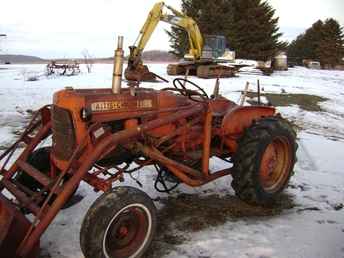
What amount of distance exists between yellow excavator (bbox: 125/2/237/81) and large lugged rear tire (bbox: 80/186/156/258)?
665 centimetres

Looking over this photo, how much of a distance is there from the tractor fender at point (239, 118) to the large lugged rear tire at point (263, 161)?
17 centimetres

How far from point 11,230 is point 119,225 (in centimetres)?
→ 84

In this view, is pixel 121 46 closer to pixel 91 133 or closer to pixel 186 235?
pixel 91 133

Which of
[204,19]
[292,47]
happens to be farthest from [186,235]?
[292,47]

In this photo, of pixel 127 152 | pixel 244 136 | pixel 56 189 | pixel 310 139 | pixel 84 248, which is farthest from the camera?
pixel 310 139

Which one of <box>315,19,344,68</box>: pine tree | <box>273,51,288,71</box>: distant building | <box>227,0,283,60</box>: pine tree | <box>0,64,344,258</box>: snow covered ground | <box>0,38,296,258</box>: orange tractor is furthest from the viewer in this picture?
<box>315,19,344,68</box>: pine tree

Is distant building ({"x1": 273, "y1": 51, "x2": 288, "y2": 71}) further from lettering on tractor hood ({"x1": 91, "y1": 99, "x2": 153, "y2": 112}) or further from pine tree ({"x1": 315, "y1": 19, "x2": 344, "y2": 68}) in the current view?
lettering on tractor hood ({"x1": 91, "y1": 99, "x2": 153, "y2": 112})

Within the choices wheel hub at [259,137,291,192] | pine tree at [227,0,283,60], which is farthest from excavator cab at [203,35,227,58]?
wheel hub at [259,137,291,192]

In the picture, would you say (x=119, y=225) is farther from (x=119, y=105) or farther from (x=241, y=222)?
(x=241, y=222)

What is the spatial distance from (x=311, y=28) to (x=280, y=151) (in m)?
57.6

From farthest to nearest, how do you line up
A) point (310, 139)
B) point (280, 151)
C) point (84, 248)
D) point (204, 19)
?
point (204, 19) < point (310, 139) < point (280, 151) < point (84, 248)

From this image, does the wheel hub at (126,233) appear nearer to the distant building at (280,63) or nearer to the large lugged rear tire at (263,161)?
the large lugged rear tire at (263,161)

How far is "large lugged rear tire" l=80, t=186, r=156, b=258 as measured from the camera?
10.7ft

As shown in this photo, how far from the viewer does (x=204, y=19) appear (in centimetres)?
3102
